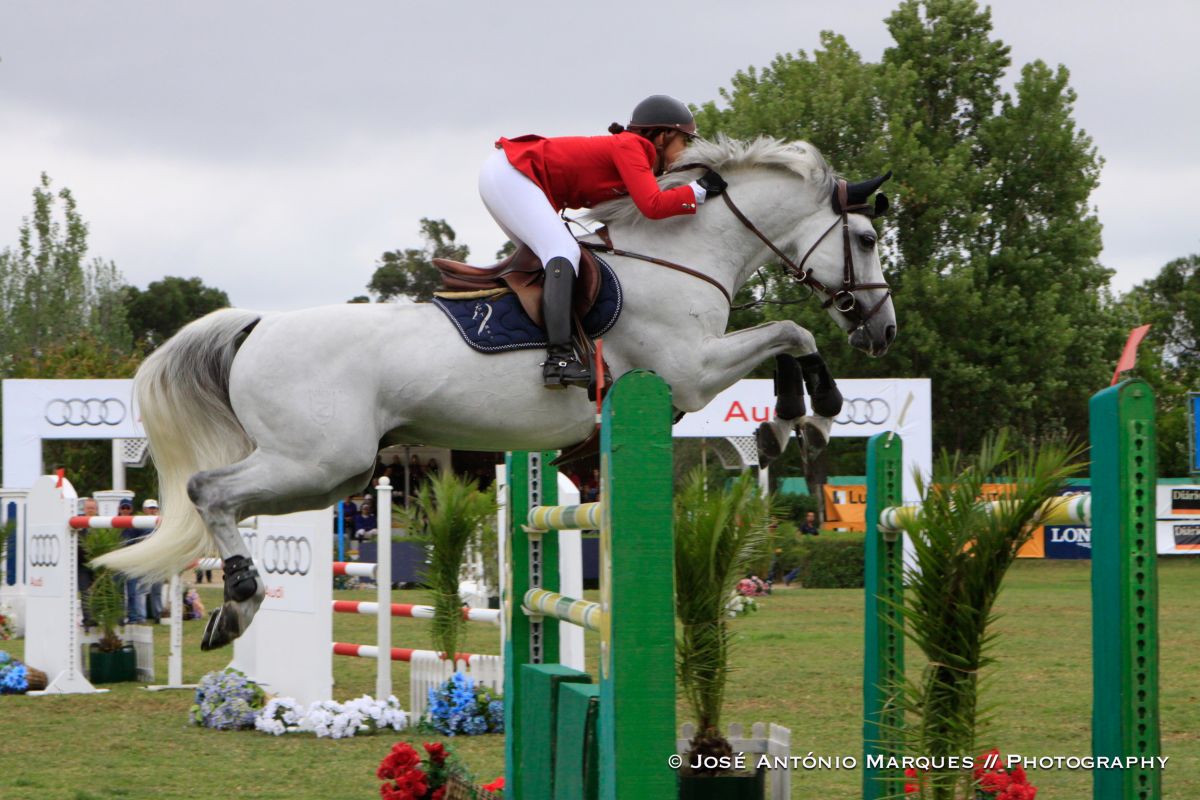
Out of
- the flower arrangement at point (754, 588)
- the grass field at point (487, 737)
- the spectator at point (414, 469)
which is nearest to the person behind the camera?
the grass field at point (487, 737)

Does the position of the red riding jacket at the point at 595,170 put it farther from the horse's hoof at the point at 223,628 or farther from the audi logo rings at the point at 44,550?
the audi logo rings at the point at 44,550

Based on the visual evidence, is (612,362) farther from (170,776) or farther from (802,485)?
(802,485)

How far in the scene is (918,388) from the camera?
14.0 m

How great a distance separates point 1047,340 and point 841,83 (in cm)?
622

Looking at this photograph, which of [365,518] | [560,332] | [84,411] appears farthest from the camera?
[365,518]

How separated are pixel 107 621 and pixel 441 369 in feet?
24.3

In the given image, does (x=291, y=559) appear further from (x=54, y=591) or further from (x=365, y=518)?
(x=365, y=518)

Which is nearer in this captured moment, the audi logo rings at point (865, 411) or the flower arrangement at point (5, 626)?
the flower arrangement at point (5, 626)

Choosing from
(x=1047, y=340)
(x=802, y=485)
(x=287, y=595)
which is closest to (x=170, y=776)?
(x=287, y=595)

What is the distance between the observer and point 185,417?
4.07 m

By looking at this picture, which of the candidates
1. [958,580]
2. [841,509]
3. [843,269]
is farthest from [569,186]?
[841,509]

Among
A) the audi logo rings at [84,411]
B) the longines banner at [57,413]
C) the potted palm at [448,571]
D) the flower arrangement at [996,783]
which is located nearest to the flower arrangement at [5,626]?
the longines banner at [57,413]

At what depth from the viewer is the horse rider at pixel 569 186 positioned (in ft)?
12.2

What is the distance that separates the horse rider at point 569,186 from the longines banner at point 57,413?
1030 centimetres
